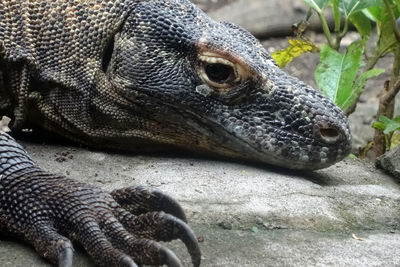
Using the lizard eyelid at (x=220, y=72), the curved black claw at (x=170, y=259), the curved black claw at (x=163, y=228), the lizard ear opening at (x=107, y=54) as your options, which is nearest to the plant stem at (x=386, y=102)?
the lizard eyelid at (x=220, y=72)

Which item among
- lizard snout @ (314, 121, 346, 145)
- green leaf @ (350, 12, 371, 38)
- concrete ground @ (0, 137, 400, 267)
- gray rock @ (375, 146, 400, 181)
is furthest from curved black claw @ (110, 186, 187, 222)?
green leaf @ (350, 12, 371, 38)

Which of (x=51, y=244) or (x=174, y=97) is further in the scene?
(x=174, y=97)

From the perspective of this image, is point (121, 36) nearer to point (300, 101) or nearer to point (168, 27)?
point (168, 27)

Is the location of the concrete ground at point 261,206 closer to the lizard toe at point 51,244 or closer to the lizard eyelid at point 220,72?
the lizard toe at point 51,244

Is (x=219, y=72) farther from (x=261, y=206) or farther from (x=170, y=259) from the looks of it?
(x=170, y=259)

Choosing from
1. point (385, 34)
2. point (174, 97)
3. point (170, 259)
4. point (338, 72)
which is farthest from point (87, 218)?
point (385, 34)

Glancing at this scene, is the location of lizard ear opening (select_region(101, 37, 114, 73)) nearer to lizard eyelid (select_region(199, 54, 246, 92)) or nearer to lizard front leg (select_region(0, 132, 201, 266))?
lizard eyelid (select_region(199, 54, 246, 92))
